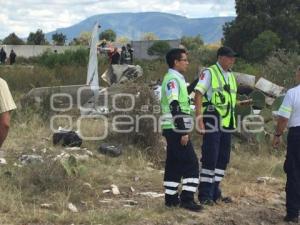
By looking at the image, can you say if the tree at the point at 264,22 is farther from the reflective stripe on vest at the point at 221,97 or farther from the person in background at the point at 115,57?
the reflective stripe on vest at the point at 221,97

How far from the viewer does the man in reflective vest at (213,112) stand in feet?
23.2

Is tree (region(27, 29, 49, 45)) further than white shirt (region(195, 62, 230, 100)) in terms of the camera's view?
Yes

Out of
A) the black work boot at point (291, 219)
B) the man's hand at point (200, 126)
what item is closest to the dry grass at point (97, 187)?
the black work boot at point (291, 219)

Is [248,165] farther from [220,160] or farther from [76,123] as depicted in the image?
[76,123]

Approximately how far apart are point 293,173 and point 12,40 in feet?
244

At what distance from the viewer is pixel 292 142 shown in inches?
276

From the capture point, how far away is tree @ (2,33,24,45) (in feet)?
252

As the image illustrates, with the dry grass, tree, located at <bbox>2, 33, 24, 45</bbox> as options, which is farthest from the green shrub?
tree, located at <bbox>2, 33, 24, 45</bbox>

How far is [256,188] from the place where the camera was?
28.4ft

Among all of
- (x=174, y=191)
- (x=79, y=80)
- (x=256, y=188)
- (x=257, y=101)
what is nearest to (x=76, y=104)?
(x=79, y=80)

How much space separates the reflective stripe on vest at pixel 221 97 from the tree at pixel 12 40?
236 ft

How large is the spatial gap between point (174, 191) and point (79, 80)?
10742 mm

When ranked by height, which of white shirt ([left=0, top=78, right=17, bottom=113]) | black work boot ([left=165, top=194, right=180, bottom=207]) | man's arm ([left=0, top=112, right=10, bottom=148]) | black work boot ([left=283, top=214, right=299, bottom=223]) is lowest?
black work boot ([left=283, top=214, right=299, bottom=223])

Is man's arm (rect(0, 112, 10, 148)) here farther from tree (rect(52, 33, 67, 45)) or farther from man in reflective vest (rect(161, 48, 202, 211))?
tree (rect(52, 33, 67, 45))
